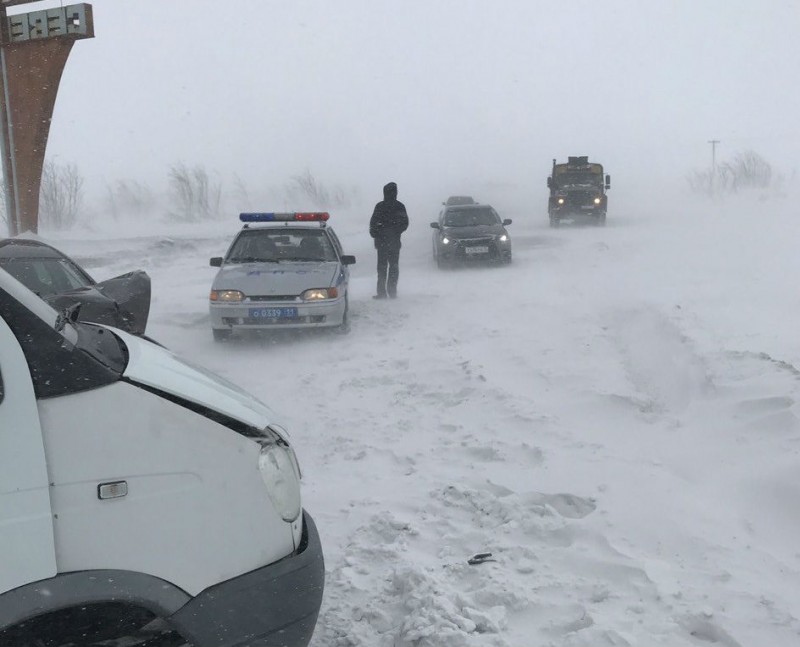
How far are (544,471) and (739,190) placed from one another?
39.5 metres

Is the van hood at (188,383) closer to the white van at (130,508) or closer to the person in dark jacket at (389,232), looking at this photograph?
the white van at (130,508)

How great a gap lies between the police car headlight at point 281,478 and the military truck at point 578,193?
26.7 meters

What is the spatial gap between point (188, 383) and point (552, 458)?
3320 mm

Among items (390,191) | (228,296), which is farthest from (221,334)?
(390,191)

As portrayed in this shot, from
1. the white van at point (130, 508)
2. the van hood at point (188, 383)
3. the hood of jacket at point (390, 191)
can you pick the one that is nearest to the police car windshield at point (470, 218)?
the hood of jacket at point (390, 191)

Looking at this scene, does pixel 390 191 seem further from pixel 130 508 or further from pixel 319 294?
pixel 130 508

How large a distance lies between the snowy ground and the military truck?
16228 mm

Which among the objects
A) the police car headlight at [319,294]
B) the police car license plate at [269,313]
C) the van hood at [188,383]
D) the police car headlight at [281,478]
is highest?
the van hood at [188,383]

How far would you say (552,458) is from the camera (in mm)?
5133

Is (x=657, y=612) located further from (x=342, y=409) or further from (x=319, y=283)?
(x=319, y=283)

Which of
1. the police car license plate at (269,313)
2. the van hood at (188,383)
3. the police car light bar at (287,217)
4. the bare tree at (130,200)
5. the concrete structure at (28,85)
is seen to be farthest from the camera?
the bare tree at (130,200)

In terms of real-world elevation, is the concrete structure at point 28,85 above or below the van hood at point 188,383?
above

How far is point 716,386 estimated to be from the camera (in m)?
6.17

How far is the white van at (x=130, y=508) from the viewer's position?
1949mm
